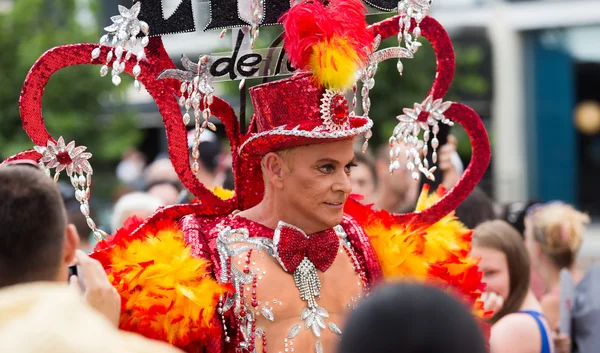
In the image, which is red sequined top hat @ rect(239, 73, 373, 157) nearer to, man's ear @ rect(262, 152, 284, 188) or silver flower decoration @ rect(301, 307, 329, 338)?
man's ear @ rect(262, 152, 284, 188)

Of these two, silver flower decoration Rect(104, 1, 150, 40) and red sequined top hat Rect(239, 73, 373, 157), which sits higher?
silver flower decoration Rect(104, 1, 150, 40)

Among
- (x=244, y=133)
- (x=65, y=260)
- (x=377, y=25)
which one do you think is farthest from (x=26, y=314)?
(x=377, y=25)

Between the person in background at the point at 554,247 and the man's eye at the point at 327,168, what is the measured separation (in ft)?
6.51

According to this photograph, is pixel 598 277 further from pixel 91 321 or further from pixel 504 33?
pixel 504 33

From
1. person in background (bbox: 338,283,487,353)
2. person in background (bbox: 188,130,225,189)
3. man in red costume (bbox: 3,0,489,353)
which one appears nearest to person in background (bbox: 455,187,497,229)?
man in red costume (bbox: 3,0,489,353)

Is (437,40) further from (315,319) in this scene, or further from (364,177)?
(364,177)

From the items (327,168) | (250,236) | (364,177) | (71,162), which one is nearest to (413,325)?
(327,168)

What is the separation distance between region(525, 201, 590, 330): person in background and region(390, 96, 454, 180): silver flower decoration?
4.80ft

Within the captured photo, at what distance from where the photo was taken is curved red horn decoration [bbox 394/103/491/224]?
392cm

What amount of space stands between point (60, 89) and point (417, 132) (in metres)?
9.62

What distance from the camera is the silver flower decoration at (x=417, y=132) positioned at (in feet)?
12.2

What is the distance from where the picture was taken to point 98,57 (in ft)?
11.2

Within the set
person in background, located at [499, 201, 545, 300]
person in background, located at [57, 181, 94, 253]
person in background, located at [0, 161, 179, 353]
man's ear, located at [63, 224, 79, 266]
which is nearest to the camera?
person in background, located at [0, 161, 179, 353]

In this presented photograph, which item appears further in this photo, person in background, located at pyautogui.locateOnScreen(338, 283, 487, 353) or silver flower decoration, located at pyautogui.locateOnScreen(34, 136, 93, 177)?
silver flower decoration, located at pyautogui.locateOnScreen(34, 136, 93, 177)
